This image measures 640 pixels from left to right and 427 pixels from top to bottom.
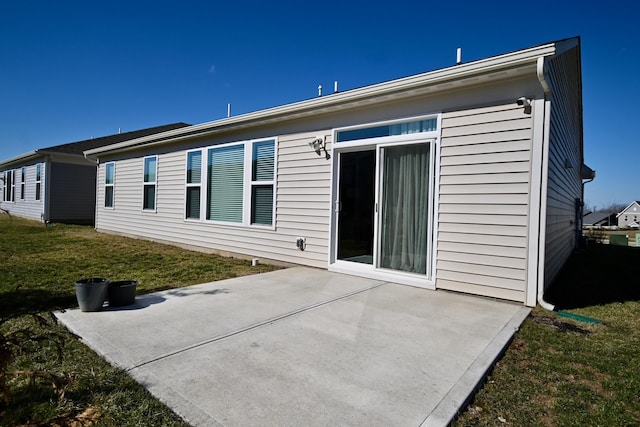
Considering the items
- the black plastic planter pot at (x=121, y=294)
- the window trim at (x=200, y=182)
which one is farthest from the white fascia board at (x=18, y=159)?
the black plastic planter pot at (x=121, y=294)

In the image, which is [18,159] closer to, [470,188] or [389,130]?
[389,130]

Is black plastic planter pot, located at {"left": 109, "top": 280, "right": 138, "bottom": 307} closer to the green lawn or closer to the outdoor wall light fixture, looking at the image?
the green lawn

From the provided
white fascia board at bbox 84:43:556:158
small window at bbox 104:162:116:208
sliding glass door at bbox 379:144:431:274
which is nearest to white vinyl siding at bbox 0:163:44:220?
small window at bbox 104:162:116:208

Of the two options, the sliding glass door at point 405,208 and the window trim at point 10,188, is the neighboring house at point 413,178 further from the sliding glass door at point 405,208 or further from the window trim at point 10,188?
the window trim at point 10,188

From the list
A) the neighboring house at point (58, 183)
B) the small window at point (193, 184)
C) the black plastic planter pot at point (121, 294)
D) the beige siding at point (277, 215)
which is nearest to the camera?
the black plastic planter pot at point (121, 294)

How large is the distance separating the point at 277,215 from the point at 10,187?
20.0m

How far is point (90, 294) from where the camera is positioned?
3377mm

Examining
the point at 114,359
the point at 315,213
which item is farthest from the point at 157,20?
the point at 114,359

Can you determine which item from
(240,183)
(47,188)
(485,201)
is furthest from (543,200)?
(47,188)

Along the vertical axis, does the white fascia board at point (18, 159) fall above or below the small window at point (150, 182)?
above

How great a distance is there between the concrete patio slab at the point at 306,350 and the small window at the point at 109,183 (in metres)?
8.69

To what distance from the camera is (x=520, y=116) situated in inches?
154

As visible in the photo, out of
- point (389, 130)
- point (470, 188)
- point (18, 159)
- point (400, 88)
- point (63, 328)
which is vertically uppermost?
point (18, 159)

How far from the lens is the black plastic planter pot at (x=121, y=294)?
3.61m
